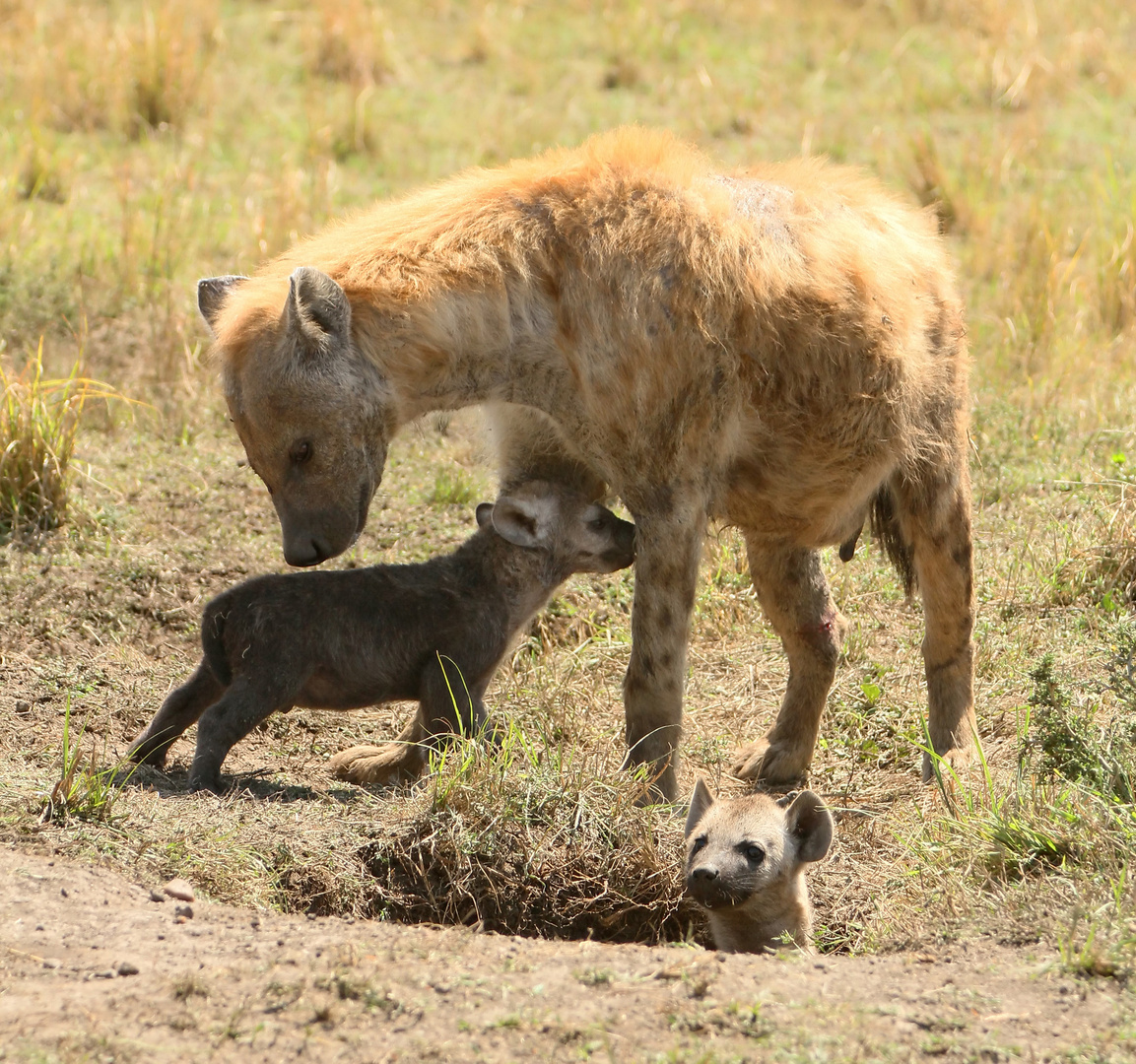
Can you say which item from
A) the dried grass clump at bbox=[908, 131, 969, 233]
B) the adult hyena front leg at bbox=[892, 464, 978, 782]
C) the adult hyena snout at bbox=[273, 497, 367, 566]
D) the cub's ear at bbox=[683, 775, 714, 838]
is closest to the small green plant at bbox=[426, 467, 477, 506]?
the adult hyena front leg at bbox=[892, 464, 978, 782]

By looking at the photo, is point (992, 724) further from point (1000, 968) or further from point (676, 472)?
point (1000, 968)

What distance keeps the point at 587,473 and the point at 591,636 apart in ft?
3.48

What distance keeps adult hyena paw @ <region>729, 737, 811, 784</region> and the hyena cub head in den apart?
978 millimetres

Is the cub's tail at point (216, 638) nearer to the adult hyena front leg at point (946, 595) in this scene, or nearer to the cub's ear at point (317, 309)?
the cub's ear at point (317, 309)

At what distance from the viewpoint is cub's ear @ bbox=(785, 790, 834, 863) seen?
376 centimetres

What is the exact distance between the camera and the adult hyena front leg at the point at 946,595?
4699mm

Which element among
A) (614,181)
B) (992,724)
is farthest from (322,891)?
(992,724)

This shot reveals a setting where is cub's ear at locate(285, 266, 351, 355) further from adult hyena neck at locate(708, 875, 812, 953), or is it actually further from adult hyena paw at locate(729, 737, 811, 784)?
adult hyena paw at locate(729, 737, 811, 784)

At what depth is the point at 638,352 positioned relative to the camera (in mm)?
3982

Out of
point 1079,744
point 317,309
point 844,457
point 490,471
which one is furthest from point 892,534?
point 317,309

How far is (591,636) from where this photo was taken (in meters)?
5.57

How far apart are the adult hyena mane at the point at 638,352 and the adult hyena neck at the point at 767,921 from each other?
0.49 metres

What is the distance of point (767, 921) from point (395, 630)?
1.34 metres

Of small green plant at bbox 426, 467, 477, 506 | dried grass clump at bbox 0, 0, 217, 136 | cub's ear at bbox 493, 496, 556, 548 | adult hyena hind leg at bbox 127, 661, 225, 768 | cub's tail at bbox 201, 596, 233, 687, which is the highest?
dried grass clump at bbox 0, 0, 217, 136
